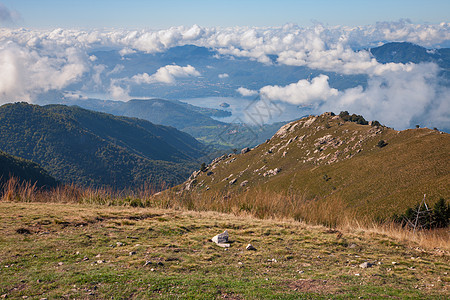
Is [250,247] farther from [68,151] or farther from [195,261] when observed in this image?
[68,151]

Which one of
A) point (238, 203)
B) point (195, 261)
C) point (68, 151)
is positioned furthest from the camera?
point (68, 151)

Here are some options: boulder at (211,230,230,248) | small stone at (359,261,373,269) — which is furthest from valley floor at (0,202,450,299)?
boulder at (211,230,230,248)

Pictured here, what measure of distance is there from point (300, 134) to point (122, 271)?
10994 cm

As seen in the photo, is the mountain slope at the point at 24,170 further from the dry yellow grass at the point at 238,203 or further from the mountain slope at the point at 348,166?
the dry yellow grass at the point at 238,203

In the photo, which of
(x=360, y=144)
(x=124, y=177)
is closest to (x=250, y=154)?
(x=360, y=144)

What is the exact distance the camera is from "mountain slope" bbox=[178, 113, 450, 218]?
50.9 m

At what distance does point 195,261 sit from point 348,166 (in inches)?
2846

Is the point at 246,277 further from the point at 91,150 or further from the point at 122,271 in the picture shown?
the point at 91,150

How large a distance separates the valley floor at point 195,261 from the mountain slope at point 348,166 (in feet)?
24.1

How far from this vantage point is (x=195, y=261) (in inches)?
283

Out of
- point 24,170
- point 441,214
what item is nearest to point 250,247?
point 441,214

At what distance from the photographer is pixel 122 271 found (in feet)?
20.2

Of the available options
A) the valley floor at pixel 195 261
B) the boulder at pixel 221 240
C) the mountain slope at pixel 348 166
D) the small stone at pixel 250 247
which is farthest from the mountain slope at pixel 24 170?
the small stone at pixel 250 247

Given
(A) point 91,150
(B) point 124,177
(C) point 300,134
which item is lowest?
(B) point 124,177
